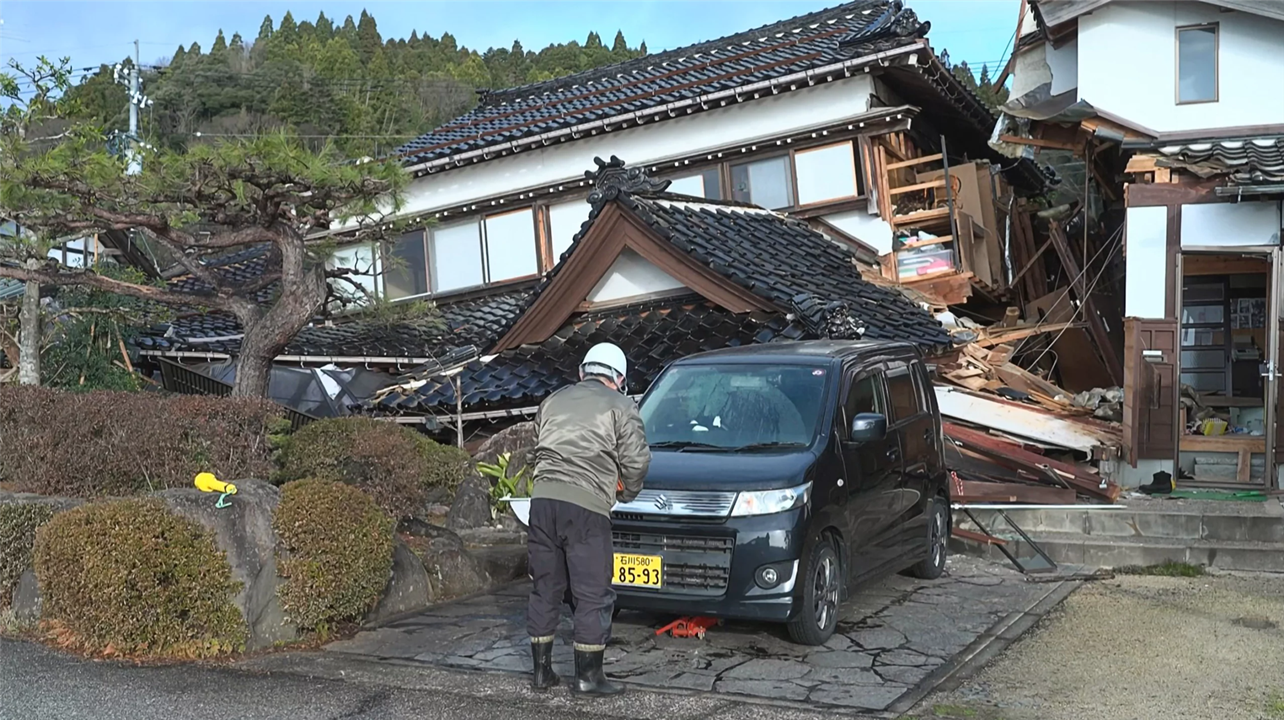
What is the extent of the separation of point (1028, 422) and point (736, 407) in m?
6.17

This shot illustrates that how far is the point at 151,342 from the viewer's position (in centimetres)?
1437

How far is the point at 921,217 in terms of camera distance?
15977 mm

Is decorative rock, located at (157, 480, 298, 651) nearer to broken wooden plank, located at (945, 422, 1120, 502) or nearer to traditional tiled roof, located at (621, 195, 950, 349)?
traditional tiled roof, located at (621, 195, 950, 349)

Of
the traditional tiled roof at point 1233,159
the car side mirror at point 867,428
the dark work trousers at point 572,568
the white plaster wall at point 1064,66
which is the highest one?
the white plaster wall at point 1064,66

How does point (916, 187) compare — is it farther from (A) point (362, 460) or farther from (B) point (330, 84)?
(B) point (330, 84)

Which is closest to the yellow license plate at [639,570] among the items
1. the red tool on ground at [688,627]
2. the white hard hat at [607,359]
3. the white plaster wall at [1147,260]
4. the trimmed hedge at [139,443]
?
the red tool on ground at [688,627]

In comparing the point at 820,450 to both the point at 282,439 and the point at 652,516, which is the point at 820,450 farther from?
the point at 282,439

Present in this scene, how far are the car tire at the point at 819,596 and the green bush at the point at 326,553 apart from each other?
9.32 feet

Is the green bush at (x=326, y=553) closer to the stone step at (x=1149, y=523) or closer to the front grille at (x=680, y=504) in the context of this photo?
the front grille at (x=680, y=504)

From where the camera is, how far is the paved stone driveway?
6.09m

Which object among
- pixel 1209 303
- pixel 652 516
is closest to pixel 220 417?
pixel 652 516

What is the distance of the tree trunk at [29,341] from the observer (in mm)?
10672

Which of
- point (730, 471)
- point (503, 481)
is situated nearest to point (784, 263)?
point (503, 481)

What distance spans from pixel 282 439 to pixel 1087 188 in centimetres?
1157
